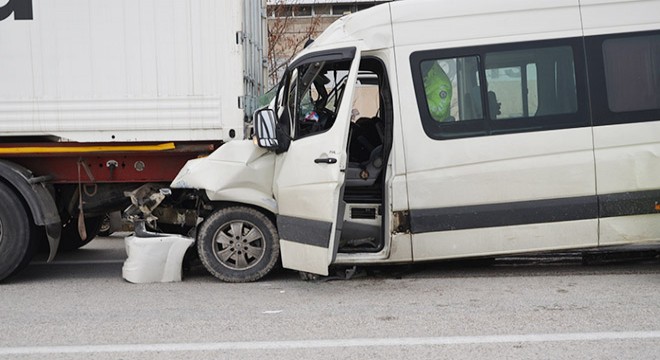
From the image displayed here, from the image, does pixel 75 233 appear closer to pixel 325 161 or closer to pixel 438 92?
pixel 325 161

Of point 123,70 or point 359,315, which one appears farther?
point 123,70

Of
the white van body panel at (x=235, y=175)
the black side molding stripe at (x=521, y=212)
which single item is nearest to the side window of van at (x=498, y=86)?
the black side molding stripe at (x=521, y=212)

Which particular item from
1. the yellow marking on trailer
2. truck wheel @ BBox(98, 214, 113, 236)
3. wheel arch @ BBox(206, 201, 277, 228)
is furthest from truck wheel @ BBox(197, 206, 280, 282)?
truck wheel @ BBox(98, 214, 113, 236)

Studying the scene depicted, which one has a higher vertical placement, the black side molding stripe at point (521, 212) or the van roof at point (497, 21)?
the van roof at point (497, 21)

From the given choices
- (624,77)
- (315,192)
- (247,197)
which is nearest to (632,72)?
(624,77)

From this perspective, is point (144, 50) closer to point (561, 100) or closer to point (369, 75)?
point (369, 75)

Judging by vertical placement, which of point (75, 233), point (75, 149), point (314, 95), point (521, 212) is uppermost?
point (314, 95)

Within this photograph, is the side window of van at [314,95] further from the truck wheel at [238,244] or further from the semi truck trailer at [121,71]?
the truck wheel at [238,244]

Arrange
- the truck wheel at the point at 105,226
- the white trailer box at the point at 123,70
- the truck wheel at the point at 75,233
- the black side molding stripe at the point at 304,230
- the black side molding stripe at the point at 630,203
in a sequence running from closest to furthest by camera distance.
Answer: the black side molding stripe at the point at 304,230, the black side molding stripe at the point at 630,203, the white trailer box at the point at 123,70, the truck wheel at the point at 75,233, the truck wheel at the point at 105,226

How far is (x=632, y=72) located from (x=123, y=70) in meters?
4.53

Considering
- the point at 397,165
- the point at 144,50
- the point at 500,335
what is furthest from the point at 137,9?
Answer: the point at 500,335

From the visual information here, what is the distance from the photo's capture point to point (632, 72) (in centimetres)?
800

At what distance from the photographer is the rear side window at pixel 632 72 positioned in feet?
26.0

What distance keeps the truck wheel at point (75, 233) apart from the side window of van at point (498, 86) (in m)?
4.27
